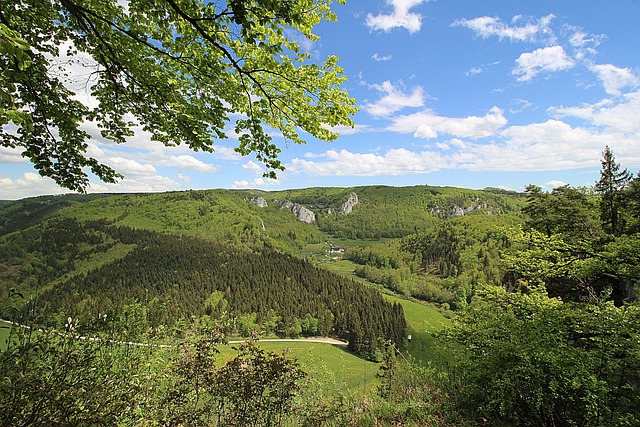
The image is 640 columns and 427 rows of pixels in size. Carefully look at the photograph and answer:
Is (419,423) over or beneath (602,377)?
beneath

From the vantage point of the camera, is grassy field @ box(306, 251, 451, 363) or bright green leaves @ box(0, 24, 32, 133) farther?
grassy field @ box(306, 251, 451, 363)

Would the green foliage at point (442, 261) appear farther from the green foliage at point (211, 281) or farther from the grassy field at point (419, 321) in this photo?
the green foliage at point (211, 281)

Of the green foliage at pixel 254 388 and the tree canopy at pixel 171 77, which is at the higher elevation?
the tree canopy at pixel 171 77

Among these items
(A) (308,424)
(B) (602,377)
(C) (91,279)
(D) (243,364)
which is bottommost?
(C) (91,279)

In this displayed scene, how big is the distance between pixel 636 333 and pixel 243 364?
7.96 meters

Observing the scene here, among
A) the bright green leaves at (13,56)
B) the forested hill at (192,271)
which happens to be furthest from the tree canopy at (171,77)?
the forested hill at (192,271)

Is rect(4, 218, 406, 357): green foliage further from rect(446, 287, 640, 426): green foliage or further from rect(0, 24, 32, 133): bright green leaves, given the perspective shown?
rect(0, 24, 32, 133): bright green leaves

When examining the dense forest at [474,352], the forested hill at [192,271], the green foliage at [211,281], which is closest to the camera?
the dense forest at [474,352]

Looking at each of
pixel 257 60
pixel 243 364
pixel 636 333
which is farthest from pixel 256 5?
pixel 636 333

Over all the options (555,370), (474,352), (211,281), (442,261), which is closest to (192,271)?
(211,281)

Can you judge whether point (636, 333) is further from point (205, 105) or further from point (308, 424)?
point (205, 105)

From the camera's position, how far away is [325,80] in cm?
→ 427

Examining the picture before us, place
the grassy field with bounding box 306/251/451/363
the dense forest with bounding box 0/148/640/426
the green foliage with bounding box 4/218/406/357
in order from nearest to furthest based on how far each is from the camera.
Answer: the dense forest with bounding box 0/148/640/426
the grassy field with bounding box 306/251/451/363
the green foliage with bounding box 4/218/406/357

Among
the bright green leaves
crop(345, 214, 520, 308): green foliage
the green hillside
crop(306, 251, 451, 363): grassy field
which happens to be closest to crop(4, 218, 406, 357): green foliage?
crop(306, 251, 451, 363): grassy field
